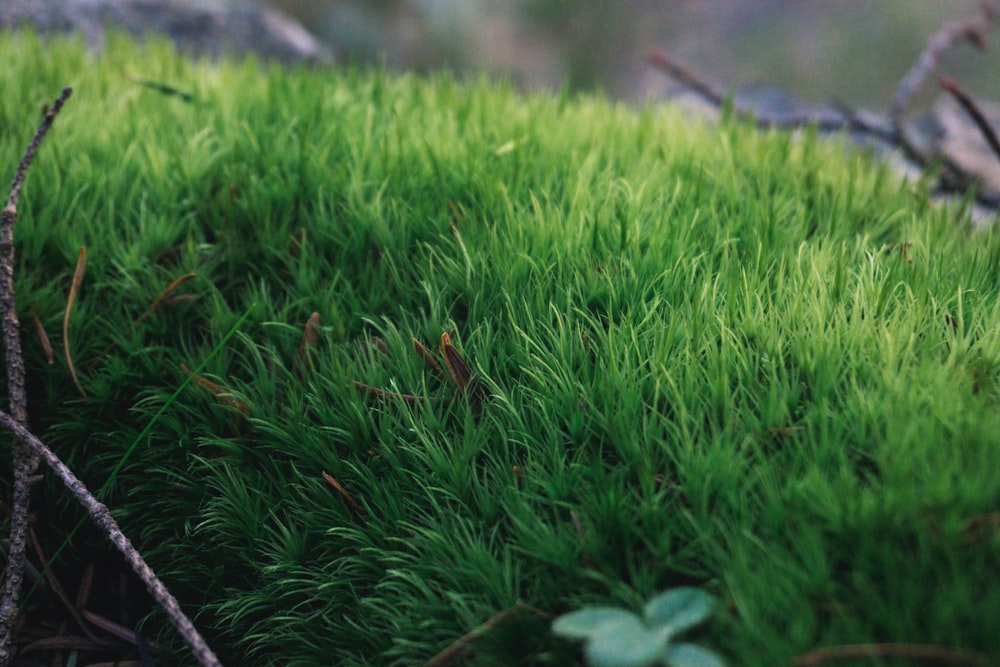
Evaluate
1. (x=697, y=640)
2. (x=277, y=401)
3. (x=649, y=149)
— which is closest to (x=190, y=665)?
(x=277, y=401)

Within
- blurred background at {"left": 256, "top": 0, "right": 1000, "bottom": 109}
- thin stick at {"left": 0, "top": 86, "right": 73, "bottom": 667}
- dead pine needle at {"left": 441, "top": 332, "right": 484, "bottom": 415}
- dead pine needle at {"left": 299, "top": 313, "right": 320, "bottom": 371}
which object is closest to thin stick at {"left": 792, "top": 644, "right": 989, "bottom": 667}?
dead pine needle at {"left": 441, "top": 332, "right": 484, "bottom": 415}

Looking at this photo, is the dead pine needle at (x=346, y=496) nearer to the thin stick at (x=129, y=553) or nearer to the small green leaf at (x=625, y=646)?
the thin stick at (x=129, y=553)

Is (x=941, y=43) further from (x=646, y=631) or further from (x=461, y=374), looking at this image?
(x=646, y=631)

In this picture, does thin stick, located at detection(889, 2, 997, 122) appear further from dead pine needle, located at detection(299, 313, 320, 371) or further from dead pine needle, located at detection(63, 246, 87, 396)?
dead pine needle, located at detection(63, 246, 87, 396)

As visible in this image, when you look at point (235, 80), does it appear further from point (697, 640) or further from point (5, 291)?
point (697, 640)

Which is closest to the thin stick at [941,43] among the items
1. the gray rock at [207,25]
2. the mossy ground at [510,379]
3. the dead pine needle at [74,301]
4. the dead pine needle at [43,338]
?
the mossy ground at [510,379]

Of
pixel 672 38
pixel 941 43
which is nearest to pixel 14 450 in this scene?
pixel 941 43
